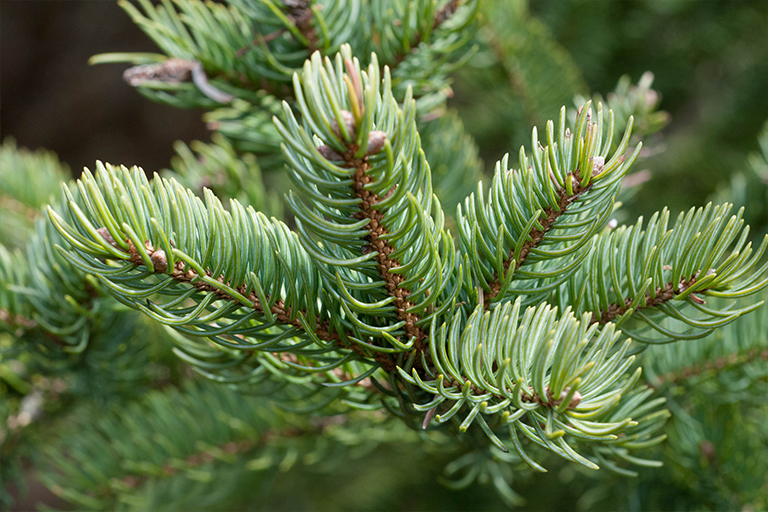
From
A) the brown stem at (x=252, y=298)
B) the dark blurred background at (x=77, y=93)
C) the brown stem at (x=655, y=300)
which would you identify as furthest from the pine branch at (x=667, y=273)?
the dark blurred background at (x=77, y=93)

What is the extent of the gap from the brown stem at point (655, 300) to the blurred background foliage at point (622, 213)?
15 centimetres

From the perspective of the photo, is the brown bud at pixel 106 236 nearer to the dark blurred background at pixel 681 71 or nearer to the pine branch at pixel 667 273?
the pine branch at pixel 667 273

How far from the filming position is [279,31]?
1.12 ft

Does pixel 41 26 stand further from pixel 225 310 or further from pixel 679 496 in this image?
pixel 679 496

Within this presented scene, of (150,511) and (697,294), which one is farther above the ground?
(697,294)

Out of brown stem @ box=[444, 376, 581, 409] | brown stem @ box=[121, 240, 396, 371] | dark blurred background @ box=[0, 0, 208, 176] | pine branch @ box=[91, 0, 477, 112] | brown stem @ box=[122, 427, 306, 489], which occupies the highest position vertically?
dark blurred background @ box=[0, 0, 208, 176]

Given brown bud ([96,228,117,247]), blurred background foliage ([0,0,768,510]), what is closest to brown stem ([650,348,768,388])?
blurred background foliage ([0,0,768,510])

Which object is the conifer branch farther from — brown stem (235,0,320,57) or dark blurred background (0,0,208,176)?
dark blurred background (0,0,208,176)

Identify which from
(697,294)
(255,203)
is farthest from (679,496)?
(255,203)

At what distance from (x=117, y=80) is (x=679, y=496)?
6.60 feet

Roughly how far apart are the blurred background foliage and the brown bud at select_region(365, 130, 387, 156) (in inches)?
10.2

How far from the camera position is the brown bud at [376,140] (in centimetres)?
18

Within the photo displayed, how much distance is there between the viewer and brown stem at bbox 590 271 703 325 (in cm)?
24

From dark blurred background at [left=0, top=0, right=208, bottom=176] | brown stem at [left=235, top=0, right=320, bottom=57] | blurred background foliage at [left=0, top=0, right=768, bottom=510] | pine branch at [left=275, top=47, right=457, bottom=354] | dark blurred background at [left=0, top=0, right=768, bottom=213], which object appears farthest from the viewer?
dark blurred background at [left=0, top=0, right=208, bottom=176]
